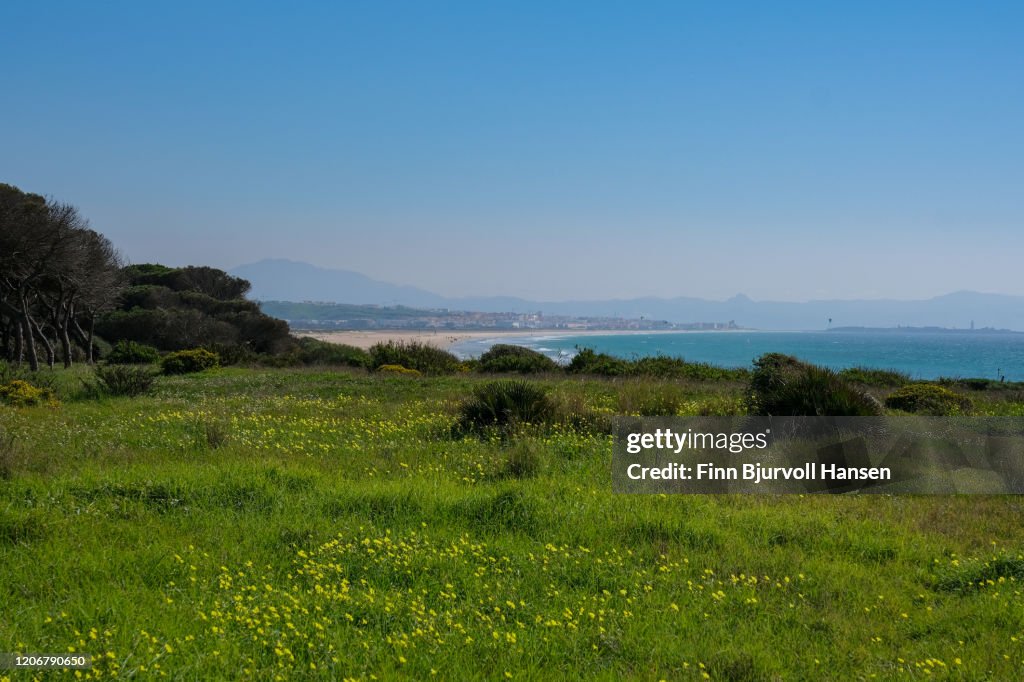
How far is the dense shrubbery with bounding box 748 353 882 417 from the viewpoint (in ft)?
37.9

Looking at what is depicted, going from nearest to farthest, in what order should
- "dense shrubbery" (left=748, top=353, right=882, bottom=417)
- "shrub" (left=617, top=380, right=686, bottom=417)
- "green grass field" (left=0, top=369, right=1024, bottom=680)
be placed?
"green grass field" (left=0, top=369, right=1024, bottom=680), "dense shrubbery" (left=748, top=353, right=882, bottom=417), "shrub" (left=617, top=380, right=686, bottom=417)

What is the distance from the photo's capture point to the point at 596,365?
2523 cm

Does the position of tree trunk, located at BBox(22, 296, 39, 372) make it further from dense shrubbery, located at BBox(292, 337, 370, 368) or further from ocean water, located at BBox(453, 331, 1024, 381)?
ocean water, located at BBox(453, 331, 1024, 381)

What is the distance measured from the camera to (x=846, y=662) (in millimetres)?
4555

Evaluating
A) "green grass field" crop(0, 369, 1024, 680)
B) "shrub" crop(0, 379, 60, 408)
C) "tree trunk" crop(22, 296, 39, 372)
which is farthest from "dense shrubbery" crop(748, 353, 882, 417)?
"tree trunk" crop(22, 296, 39, 372)

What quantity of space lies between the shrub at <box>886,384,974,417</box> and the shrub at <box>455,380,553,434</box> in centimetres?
796

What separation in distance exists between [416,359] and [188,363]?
832 centimetres

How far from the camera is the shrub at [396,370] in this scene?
23967 mm

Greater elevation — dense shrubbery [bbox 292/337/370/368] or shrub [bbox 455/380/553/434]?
shrub [bbox 455/380/553/434]

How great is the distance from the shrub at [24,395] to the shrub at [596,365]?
15231 mm

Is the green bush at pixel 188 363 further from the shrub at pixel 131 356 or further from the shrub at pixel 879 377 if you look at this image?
the shrub at pixel 879 377

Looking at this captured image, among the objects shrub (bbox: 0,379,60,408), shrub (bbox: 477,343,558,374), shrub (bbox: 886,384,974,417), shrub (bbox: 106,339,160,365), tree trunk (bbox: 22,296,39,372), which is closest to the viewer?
shrub (bbox: 0,379,60,408)

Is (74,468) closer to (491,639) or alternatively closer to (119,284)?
(491,639)

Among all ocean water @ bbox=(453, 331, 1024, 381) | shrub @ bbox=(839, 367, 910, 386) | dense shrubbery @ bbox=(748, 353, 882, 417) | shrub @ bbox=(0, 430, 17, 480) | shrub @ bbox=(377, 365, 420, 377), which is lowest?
ocean water @ bbox=(453, 331, 1024, 381)
